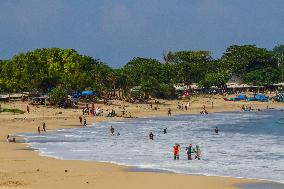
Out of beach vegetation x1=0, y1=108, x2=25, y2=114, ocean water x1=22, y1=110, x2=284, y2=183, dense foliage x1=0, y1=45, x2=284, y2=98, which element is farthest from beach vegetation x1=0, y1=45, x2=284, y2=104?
ocean water x1=22, y1=110, x2=284, y2=183

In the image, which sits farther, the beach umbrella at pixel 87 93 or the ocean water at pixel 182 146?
the beach umbrella at pixel 87 93

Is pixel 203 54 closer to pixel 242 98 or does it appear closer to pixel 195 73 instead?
pixel 195 73

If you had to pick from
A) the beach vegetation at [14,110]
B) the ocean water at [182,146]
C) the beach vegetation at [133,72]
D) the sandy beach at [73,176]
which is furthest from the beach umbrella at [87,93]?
the sandy beach at [73,176]

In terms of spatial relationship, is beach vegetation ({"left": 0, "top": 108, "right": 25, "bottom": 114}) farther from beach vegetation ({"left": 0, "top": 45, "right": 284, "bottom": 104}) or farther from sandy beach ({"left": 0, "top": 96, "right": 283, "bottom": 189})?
sandy beach ({"left": 0, "top": 96, "right": 283, "bottom": 189})

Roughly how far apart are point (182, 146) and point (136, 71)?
7585cm

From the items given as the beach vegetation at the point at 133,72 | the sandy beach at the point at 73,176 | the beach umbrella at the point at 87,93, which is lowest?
the sandy beach at the point at 73,176

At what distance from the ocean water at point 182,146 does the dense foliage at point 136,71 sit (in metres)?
22.7

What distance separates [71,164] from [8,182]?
859 cm

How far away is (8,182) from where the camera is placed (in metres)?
27.7

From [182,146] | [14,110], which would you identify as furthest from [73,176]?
[14,110]

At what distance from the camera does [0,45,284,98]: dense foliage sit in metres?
94.2

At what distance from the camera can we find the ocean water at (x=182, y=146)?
3634 cm

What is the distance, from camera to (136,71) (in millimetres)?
124188

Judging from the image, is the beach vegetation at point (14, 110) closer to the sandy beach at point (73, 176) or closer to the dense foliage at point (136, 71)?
the dense foliage at point (136, 71)
